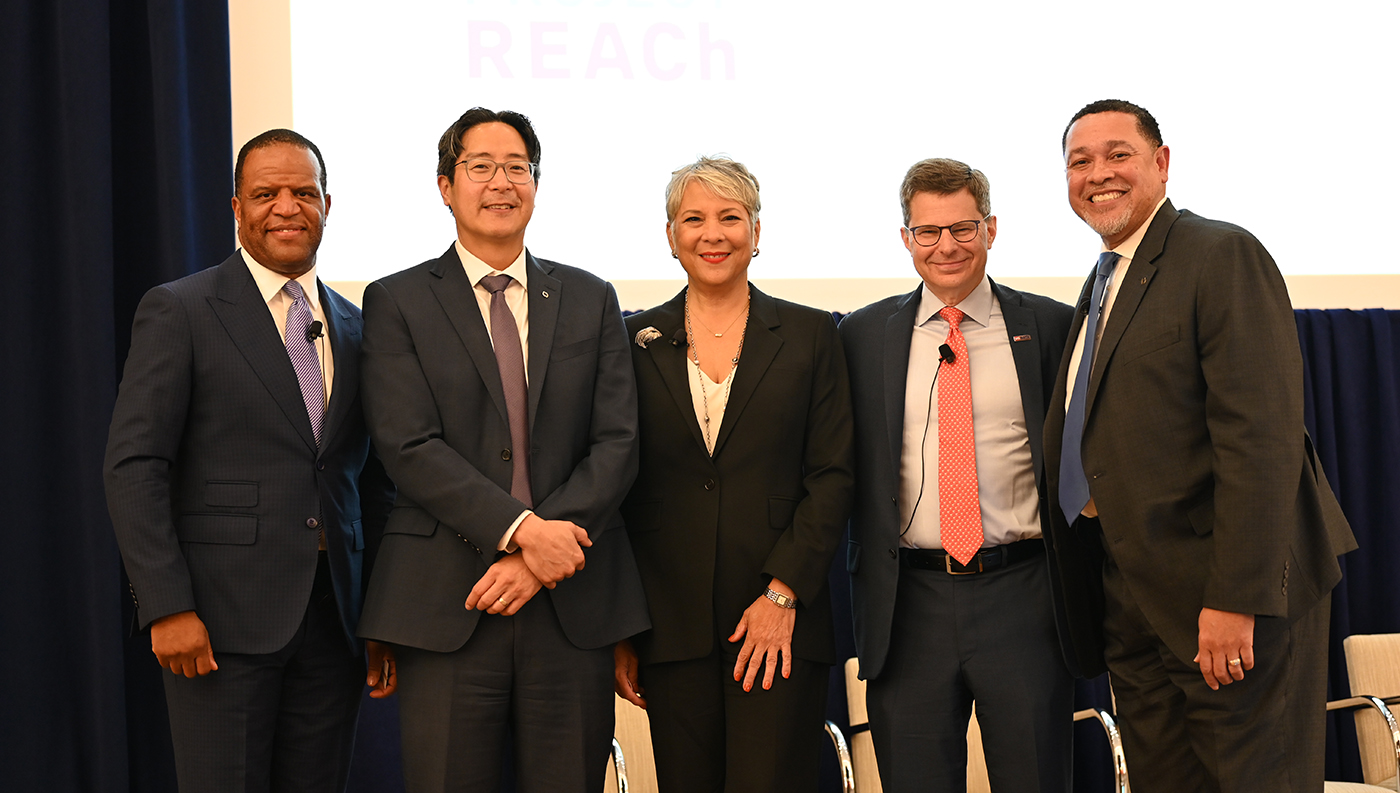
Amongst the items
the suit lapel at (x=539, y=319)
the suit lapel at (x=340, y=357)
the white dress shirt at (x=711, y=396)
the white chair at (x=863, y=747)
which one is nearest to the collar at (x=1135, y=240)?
the white dress shirt at (x=711, y=396)

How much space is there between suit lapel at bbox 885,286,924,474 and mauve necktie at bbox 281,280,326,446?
4.54ft

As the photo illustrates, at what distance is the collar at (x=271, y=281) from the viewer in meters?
2.30

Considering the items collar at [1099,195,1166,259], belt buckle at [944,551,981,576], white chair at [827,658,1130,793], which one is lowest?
white chair at [827,658,1130,793]

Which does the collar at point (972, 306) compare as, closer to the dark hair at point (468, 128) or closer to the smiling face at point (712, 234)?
the smiling face at point (712, 234)

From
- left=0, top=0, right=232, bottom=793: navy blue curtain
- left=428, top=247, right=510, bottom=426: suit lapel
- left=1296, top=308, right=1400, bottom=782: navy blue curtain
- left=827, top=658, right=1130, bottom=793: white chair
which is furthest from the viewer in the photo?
left=1296, top=308, right=1400, bottom=782: navy blue curtain

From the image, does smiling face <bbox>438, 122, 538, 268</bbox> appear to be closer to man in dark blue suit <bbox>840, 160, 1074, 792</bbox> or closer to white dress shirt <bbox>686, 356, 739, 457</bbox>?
white dress shirt <bbox>686, 356, 739, 457</bbox>

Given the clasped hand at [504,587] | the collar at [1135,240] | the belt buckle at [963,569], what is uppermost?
the collar at [1135,240]

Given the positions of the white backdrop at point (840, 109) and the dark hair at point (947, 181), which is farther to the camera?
the white backdrop at point (840, 109)

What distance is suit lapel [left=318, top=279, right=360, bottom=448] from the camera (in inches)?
88.6

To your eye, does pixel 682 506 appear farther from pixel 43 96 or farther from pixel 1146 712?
pixel 43 96

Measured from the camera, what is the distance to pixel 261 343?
87.4 inches

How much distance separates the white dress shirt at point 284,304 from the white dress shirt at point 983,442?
4.70 ft

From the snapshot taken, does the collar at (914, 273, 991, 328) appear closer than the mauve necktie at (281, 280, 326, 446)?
No

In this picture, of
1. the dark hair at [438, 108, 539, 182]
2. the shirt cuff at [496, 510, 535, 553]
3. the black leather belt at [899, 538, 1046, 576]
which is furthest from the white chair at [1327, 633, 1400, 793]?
the dark hair at [438, 108, 539, 182]
